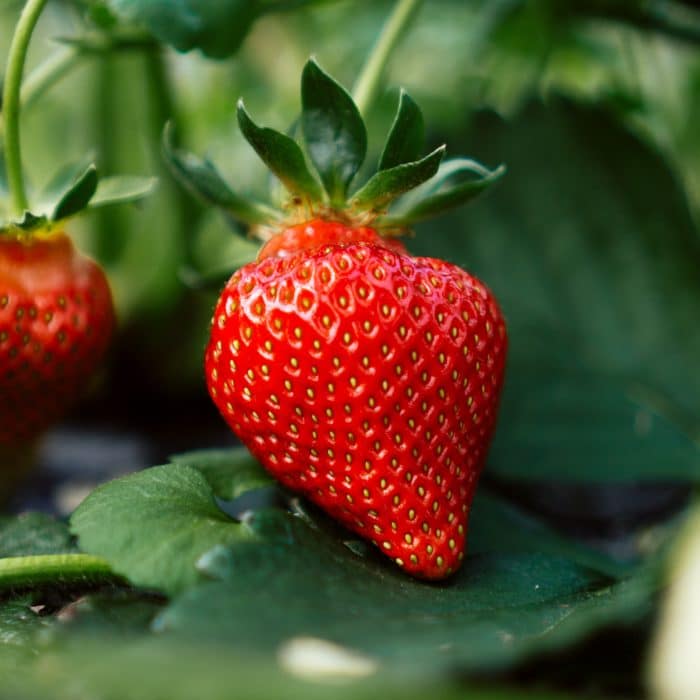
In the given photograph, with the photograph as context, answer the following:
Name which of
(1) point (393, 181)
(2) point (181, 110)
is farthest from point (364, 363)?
(2) point (181, 110)

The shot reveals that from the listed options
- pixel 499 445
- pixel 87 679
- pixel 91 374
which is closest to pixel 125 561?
pixel 87 679

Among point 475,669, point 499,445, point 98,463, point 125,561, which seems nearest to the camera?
point 475,669

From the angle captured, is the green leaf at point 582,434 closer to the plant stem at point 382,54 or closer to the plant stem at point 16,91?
the plant stem at point 382,54

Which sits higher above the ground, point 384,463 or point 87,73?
point 87,73

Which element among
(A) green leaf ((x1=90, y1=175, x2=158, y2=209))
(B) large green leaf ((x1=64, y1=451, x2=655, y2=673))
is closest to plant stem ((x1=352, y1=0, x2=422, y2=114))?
(A) green leaf ((x1=90, y1=175, x2=158, y2=209))

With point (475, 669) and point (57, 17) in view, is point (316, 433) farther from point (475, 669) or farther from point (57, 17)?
point (57, 17)

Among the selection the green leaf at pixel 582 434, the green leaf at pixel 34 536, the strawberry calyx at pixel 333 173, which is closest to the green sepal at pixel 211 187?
the strawberry calyx at pixel 333 173
